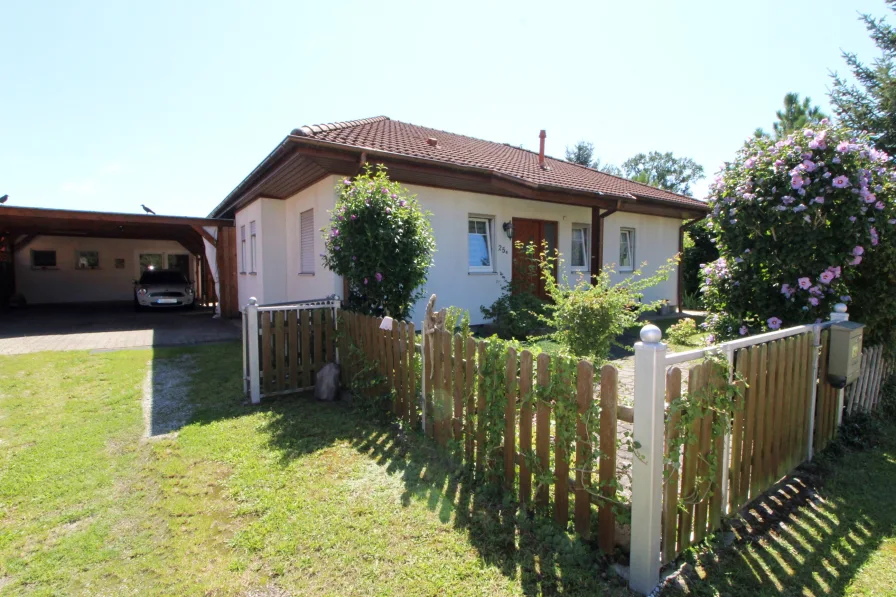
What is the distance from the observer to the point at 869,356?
4414 mm

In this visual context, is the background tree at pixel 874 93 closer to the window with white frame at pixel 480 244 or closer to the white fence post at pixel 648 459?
the window with white frame at pixel 480 244

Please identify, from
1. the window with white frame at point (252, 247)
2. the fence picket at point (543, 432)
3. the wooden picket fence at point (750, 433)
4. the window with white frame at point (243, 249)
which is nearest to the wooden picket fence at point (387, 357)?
the fence picket at point (543, 432)

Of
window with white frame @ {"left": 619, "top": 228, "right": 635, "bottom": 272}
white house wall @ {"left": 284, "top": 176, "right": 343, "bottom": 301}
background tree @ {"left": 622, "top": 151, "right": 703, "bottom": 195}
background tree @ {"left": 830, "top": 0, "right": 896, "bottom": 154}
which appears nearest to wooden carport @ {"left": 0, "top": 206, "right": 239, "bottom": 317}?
white house wall @ {"left": 284, "top": 176, "right": 343, "bottom": 301}

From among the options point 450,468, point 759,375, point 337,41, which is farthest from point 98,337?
point 759,375

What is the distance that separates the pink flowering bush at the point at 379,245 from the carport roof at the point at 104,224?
33.1ft

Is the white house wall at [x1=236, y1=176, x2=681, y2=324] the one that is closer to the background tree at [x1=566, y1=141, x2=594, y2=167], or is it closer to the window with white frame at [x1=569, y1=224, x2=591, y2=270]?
the window with white frame at [x1=569, y1=224, x2=591, y2=270]

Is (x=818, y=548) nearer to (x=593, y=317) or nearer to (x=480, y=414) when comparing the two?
(x=480, y=414)

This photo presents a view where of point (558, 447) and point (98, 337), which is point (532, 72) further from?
point (98, 337)

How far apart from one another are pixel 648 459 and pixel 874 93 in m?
10.5

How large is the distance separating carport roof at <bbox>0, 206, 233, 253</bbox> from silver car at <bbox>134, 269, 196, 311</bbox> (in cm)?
194

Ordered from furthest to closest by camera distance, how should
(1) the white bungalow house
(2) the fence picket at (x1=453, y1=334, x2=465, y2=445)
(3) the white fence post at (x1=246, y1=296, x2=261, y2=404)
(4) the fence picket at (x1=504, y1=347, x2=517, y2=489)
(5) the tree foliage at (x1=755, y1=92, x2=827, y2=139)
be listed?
(5) the tree foliage at (x1=755, y1=92, x2=827, y2=139) → (1) the white bungalow house → (3) the white fence post at (x1=246, y1=296, x2=261, y2=404) → (2) the fence picket at (x1=453, y1=334, x2=465, y2=445) → (4) the fence picket at (x1=504, y1=347, x2=517, y2=489)

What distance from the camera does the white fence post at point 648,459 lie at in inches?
84.3

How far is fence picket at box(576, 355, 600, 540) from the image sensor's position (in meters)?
2.47

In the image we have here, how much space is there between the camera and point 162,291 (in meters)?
16.1
